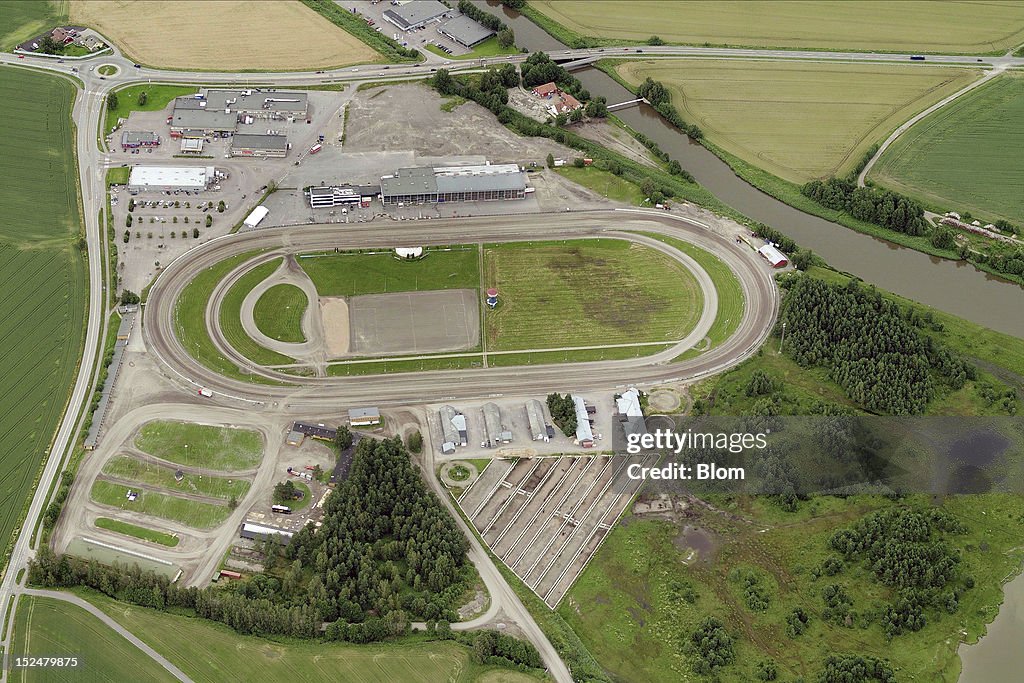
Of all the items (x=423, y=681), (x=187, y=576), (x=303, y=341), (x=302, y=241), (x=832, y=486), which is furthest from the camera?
(x=302, y=241)

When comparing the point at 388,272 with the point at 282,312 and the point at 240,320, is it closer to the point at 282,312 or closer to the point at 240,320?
the point at 282,312

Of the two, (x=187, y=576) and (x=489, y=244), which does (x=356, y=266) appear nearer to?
(x=489, y=244)

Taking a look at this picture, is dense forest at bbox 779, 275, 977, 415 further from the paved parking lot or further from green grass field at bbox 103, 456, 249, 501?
green grass field at bbox 103, 456, 249, 501

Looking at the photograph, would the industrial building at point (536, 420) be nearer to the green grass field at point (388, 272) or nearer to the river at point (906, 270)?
the green grass field at point (388, 272)

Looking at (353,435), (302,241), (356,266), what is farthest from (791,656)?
(302,241)

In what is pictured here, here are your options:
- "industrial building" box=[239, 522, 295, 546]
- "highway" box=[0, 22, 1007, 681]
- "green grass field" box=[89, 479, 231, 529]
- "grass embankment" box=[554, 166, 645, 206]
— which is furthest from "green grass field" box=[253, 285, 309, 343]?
"grass embankment" box=[554, 166, 645, 206]

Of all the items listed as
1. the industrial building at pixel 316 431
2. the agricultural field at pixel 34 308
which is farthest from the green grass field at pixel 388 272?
the agricultural field at pixel 34 308

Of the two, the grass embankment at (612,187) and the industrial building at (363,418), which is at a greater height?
the grass embankment at (612,187)
